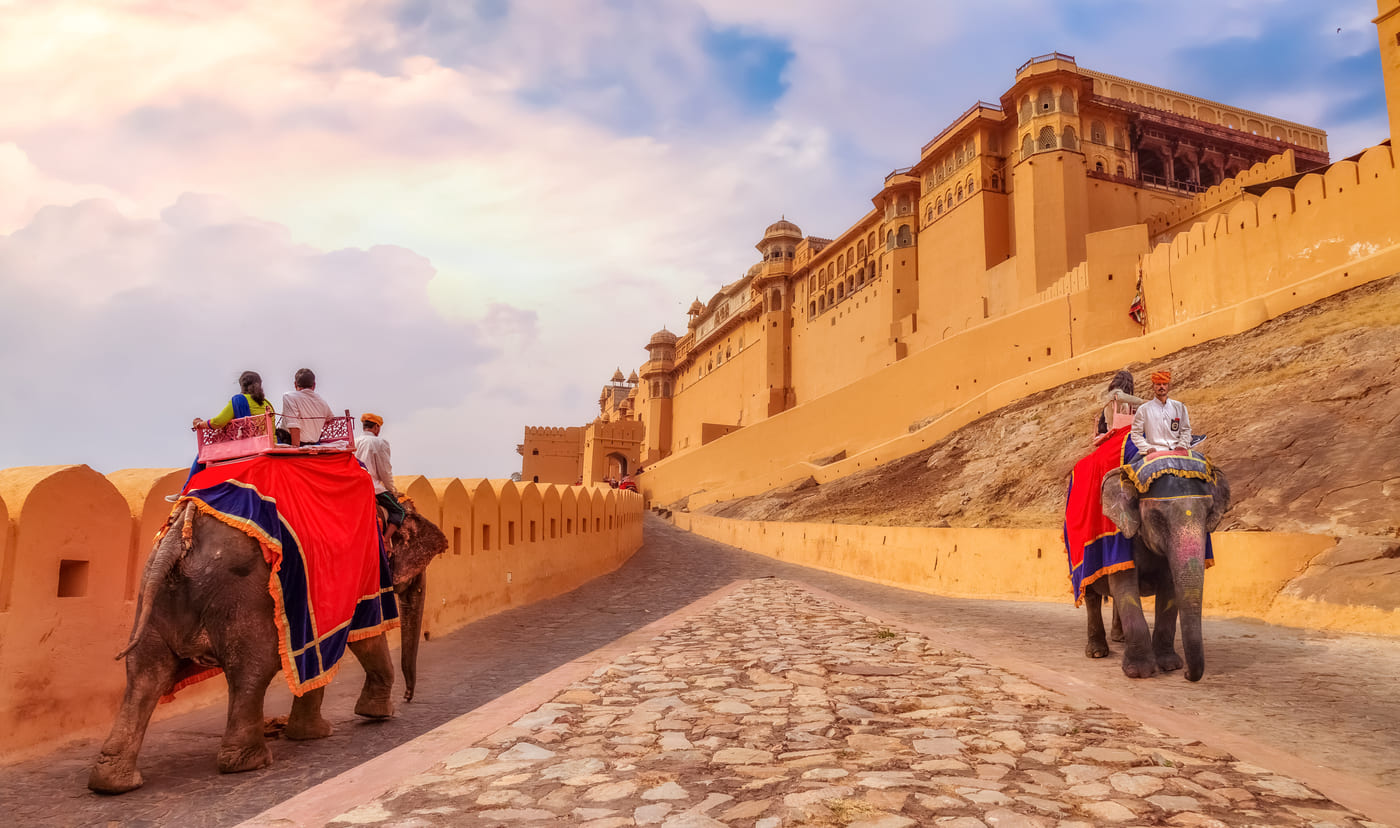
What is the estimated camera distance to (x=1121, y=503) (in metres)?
5.90

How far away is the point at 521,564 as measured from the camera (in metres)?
10.7

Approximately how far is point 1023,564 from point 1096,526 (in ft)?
17.5

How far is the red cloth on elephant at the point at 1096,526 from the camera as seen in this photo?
238 inches

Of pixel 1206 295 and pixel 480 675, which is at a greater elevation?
pixel 1206 295

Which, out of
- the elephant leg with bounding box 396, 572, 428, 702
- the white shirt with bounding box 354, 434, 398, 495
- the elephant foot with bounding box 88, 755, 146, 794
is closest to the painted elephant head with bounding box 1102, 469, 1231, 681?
the elephant leg with bounding box 396, 572, 428, 702

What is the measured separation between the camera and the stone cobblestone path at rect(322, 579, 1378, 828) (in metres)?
2.88

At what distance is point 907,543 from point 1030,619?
16.3ft

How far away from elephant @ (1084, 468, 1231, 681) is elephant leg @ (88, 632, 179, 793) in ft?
18.4

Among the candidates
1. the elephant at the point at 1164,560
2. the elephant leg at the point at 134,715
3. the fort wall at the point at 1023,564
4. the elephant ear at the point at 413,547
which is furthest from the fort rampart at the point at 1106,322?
the elephant leg at the point at 134,715

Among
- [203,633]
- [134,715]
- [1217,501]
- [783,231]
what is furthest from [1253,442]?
[783,231]

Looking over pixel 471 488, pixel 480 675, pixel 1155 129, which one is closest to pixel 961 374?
pixel 1155 129

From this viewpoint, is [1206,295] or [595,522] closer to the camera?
[595,522]

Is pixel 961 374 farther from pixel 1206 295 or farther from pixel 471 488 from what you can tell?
pixel 471 488

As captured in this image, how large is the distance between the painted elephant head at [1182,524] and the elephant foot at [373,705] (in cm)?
492
